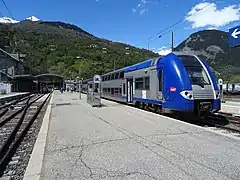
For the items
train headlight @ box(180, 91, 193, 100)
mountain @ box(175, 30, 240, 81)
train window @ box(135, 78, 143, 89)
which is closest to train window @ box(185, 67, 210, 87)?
train headlight @ box(180, 91, 193, 100)

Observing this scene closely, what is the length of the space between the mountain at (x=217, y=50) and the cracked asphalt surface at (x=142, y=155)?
4294 centimetres

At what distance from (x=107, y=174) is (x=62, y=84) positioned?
311 feet

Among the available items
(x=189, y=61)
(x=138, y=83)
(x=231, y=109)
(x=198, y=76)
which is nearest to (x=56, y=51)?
(x=138, y=83)

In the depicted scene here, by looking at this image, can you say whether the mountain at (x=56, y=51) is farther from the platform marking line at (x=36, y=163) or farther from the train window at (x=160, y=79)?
the platform marking line at (x=36, y=163)

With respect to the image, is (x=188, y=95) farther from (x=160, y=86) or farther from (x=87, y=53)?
(x=87, y=53)

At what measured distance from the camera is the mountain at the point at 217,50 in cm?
5291

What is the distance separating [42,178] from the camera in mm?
5027

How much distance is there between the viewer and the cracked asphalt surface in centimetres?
512

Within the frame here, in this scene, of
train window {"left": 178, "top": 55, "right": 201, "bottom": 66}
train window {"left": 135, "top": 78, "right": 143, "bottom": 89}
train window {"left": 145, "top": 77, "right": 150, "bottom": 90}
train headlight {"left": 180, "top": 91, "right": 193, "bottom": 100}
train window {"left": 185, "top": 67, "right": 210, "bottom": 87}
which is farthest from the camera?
train window {"left": 135, "top": 78, "right": 143, "bottom": 89}

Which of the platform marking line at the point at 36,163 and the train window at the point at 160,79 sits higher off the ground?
the train window at the point at 160,79

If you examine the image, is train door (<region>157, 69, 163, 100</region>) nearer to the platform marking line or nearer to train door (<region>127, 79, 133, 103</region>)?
train door (<region>127, 79, 133, 103</region>)

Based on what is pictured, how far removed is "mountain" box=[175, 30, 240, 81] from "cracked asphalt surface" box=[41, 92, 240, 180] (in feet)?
141

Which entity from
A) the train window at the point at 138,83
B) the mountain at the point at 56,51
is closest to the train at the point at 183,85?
the train window at the point at 138,83

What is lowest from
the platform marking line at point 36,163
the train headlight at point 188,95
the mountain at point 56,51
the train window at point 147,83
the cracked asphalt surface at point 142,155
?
the platform marking line at point 36,163
